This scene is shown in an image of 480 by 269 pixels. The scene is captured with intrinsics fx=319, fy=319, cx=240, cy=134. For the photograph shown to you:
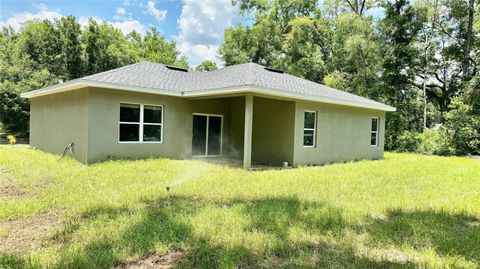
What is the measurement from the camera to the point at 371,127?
52.6 feet

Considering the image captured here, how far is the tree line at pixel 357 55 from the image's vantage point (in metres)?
21.8

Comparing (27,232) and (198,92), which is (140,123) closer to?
(198,92)

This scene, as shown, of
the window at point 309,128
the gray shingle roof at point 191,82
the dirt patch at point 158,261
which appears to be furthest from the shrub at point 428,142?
the dirt patch at point 158,261

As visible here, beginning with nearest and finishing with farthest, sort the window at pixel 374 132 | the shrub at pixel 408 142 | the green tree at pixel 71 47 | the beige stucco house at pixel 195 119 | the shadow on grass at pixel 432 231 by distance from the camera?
the shadow on grass at pixel 432 231 < the beige stucco house at pixel 195 119 < the window at pixel 374 132 < the shrub at pixel 408 142 < the green tree at pixel 71 47

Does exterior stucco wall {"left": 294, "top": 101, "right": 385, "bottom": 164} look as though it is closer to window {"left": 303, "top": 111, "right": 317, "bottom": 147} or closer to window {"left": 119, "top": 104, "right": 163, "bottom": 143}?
window {"left": 303, "top": 111, "right": 317, "bottom": 147}

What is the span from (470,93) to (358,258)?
73.0ft

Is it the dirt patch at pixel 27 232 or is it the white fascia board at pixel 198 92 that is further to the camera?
the white fascia board at pixel 198 92

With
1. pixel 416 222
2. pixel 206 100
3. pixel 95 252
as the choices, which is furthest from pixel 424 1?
pixel 95 252

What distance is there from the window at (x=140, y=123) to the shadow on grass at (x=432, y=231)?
29.0 ft

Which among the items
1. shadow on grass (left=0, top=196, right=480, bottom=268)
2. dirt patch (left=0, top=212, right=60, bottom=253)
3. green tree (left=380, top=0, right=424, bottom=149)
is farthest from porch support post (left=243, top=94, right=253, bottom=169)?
green tree (left=380, top=0, right=424, bottom=149)

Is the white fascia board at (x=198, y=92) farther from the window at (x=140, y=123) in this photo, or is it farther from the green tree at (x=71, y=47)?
the green tree at (x=71, y=47)

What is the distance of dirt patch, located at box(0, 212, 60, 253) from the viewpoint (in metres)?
3.88

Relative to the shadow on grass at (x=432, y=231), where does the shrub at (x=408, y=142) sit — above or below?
above

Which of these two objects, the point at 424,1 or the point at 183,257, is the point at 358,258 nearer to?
the point at 183,257
